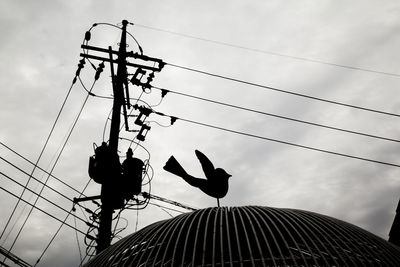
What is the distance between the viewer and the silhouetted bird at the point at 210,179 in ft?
27.0

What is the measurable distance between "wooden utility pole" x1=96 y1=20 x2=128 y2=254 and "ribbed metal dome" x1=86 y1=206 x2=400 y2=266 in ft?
9.46

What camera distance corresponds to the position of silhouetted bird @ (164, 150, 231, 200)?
27.0 ft

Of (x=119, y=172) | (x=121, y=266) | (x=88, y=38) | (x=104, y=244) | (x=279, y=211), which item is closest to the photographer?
(x=121, y=266)

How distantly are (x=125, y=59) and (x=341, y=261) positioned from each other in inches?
365

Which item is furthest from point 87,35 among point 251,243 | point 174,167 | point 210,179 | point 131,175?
point 251,243

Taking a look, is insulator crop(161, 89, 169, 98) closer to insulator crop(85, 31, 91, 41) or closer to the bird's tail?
insulator crop(85, 31, 91, 41)

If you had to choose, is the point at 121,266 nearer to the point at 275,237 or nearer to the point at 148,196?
the point at 275,237

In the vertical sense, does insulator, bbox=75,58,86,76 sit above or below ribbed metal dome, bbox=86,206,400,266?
above

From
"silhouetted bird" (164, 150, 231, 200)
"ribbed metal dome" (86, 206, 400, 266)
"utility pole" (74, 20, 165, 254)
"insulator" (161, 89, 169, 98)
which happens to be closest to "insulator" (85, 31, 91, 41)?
"utility pole" (74, 20, 165, 254)

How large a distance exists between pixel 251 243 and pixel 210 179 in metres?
2.67

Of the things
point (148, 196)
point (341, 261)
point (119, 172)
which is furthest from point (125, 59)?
point (341, 261)

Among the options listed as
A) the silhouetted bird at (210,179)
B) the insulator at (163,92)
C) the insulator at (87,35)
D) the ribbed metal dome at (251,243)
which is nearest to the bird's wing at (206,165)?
the silhouetted bird at (210,179)

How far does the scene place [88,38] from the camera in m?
12.3

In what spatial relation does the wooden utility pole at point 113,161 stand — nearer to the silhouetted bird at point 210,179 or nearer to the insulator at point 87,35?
the insulator at point 87,35
